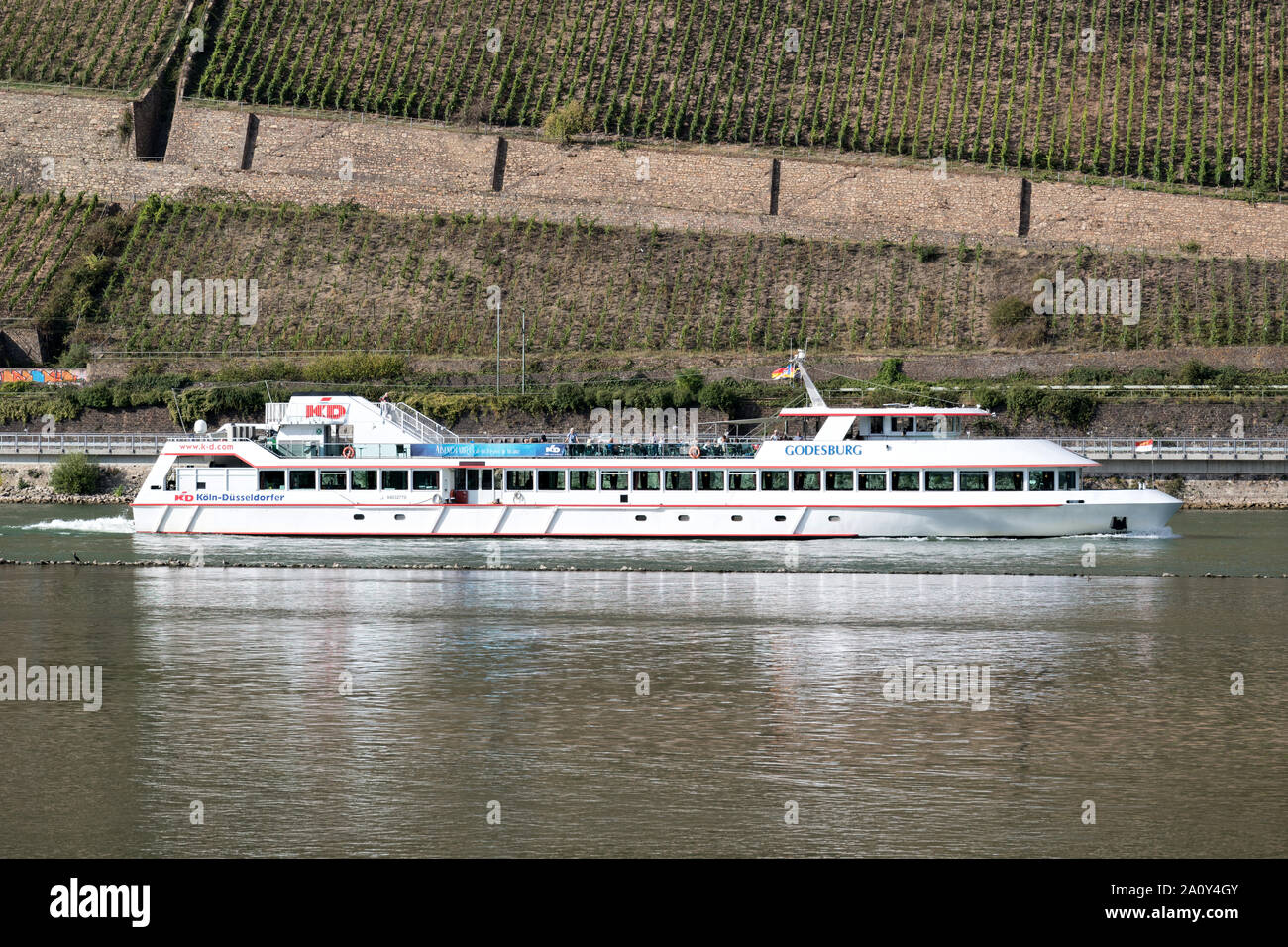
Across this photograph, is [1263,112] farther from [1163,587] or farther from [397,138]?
[1163,587]

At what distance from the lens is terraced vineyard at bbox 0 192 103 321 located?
95.2 m

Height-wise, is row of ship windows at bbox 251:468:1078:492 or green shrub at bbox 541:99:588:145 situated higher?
green shrub at bbox 541:99:588:145

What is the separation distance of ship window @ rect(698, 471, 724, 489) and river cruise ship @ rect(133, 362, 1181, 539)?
44mm

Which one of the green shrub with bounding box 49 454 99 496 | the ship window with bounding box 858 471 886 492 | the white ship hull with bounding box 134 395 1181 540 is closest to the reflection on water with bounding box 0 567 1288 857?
the white ship hull with bounding box 134 395 1181 540

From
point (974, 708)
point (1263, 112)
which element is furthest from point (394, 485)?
point (1263, 112)

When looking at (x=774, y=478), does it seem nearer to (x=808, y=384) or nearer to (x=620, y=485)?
(x=808, y=384)

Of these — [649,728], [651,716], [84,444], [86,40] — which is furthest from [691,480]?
[86,40]

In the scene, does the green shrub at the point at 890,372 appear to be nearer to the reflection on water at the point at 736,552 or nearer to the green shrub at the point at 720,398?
the green shrub at the point at 720,398

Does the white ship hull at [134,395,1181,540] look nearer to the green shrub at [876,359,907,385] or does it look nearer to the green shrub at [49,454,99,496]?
the green shrub at [49,454,99,496]

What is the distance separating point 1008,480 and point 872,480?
13.5 ft

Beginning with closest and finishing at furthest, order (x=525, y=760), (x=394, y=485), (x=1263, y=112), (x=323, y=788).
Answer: (x=323, y=788), (x=525, y=760), (x=394, y=485), (x=1263, y=112)

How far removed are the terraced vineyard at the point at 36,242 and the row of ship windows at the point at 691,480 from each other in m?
45.9

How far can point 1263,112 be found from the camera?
327 feet

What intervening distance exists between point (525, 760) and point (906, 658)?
9761mm
